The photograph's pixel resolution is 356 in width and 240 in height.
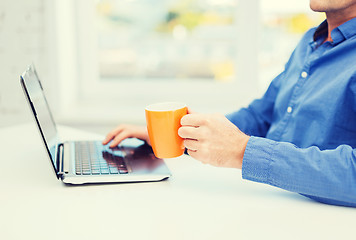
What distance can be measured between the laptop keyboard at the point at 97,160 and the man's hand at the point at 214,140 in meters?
0.18

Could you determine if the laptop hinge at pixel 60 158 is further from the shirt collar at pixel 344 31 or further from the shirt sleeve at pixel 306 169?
the shirt collar at pixel 344 31

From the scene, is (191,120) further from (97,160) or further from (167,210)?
(97,160)

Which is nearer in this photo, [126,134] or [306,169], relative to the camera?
[306,169]

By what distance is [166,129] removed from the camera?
34.0 inches

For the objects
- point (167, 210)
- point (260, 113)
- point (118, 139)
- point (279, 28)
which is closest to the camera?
point (167, 210)

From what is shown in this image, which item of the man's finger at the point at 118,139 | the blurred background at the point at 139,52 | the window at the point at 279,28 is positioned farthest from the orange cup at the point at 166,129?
the window at the point at 279,28

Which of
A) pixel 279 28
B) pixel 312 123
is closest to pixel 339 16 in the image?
pixel 312 123

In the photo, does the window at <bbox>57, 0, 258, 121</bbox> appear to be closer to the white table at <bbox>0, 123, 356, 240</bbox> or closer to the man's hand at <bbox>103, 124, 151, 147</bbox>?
the man's hand at <bbox>103, 124, 151, 147</bbox>

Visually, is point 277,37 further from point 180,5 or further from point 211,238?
point 211,238

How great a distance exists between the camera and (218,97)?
6.95 feet

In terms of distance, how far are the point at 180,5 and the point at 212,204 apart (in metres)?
1.45

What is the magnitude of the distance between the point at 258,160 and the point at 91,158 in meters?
0.42

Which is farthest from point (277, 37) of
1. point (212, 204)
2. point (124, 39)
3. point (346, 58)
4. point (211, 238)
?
point (211, 238)

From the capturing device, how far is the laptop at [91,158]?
92 centimetres
